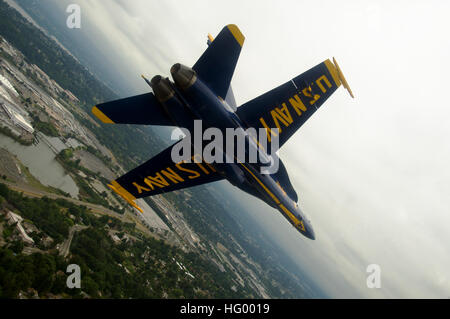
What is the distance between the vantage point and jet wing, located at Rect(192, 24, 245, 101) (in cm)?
1200

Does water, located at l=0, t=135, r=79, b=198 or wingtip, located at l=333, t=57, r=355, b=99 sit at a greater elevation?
water, located at l=0, t=135, r=79, b=198

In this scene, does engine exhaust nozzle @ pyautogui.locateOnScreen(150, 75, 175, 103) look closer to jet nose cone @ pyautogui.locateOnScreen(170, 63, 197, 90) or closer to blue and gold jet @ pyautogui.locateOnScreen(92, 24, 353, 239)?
blue and gold jet @ pyautogui.locateOnScreen(92, 24, 353, 239)

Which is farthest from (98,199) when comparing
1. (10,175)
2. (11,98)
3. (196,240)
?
(196,240)

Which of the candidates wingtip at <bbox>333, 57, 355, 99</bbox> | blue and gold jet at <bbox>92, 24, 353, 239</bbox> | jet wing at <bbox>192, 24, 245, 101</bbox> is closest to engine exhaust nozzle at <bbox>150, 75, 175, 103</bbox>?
blue and gold jet at <bbox>92, 24, 353, 239</bbox>

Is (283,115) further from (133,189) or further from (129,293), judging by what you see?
(129,293)

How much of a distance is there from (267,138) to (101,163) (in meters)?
115

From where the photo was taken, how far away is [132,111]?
13.2 metres

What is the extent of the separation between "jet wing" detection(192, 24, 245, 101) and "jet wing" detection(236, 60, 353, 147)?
2.40 m

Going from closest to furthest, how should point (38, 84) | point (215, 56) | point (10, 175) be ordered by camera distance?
1. point (215, 56)
2. point (10, 175)
3. point (38, 84)

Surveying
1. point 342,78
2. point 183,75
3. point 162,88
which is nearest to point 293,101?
point 342,78

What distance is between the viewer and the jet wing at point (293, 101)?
14578 mm

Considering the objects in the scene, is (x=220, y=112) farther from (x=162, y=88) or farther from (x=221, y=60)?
(x=162, y=88)

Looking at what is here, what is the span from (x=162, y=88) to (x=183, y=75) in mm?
1243
